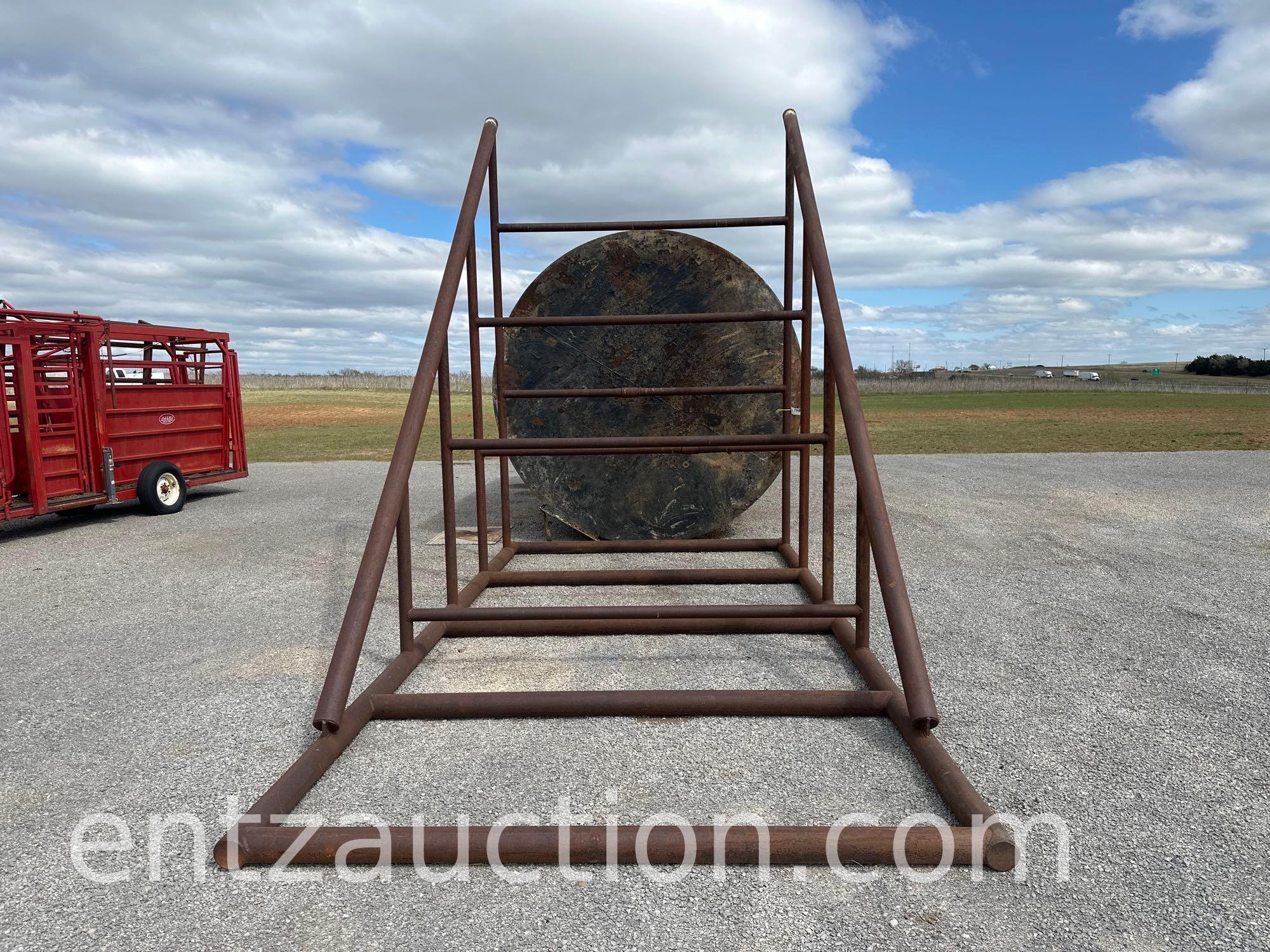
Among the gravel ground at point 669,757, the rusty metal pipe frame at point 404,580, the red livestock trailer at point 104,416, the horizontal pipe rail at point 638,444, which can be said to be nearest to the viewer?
the gravel ground at point 669,757

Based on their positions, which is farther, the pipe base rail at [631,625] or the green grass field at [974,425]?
the green grass field at [974,425]

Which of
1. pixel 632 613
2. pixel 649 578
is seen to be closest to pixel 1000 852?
pixel 632 613

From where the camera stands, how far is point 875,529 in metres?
2.56

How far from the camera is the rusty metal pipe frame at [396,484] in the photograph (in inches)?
92.4

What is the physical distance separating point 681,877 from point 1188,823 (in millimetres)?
1241

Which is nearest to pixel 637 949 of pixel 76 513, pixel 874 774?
pixel 874 774

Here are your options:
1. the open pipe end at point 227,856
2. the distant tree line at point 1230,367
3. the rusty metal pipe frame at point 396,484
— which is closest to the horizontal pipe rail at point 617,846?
the open pipe end at point 227,856

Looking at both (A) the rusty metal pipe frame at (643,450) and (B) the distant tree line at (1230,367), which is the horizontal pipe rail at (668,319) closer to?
(A) the rusty metal pipe frame at (643,450)

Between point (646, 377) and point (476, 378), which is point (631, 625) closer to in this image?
point (476, 378)

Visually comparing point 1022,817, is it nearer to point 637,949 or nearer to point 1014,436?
point 637,949

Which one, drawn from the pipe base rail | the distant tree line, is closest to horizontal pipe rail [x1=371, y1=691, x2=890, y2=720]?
the pipe base rail

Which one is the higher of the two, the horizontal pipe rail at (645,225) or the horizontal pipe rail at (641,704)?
the horizontal pipe rail at (645,225)

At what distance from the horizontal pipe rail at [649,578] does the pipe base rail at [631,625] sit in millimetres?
12

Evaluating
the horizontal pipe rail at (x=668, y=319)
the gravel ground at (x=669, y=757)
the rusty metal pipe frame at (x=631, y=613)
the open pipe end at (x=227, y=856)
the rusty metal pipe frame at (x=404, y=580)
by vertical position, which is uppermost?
the horizontal pipe rail at (x=668, y=319)
